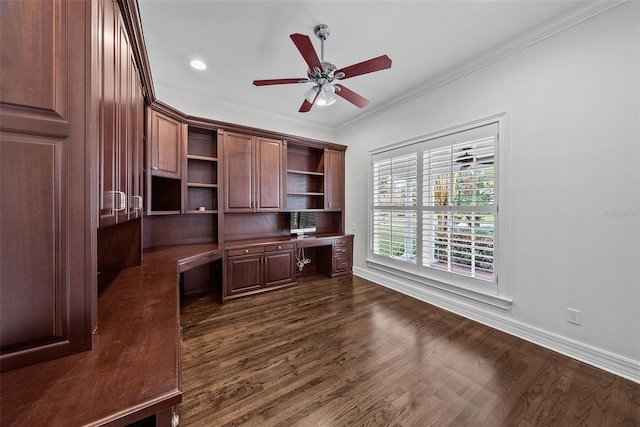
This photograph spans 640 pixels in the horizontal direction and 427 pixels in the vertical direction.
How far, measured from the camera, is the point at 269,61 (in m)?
2.64

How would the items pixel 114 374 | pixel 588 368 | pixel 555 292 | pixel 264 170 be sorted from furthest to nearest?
pixel 264 170 → pixel 555 292 → pixel 588 368 → pixel 114 374

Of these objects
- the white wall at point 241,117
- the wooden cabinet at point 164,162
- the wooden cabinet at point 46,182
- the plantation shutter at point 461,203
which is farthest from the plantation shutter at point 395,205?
the wooden cabinet at point 46,182

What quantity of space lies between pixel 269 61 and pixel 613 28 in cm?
306

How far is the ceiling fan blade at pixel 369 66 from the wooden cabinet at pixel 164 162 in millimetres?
2227

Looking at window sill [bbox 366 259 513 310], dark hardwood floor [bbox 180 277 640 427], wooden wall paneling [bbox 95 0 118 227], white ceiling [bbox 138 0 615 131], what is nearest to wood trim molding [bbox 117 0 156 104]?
wooden wall paneling [bbox 95 0 118 227]

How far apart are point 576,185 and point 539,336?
1.46m

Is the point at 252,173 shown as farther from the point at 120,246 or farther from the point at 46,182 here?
the point at 46,182

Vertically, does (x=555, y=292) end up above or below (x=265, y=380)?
above

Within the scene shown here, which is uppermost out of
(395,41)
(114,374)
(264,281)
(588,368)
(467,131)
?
(395,41)

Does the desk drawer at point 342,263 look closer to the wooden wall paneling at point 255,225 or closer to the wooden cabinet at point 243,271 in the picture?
the wooden wall paneling at point 255,225

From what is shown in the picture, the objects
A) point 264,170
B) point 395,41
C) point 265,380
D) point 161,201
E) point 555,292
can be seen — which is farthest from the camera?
point 264,170

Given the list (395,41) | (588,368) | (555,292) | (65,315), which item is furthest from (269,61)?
(588,368)

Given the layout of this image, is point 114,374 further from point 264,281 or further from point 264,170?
point 264,170

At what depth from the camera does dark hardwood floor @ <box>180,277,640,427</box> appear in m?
1.48
